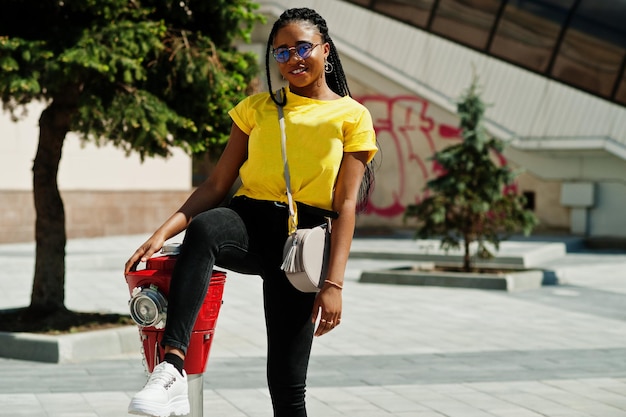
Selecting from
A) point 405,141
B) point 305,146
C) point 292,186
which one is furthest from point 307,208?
point 405,141

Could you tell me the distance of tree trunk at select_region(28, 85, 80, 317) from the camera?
9.04 m

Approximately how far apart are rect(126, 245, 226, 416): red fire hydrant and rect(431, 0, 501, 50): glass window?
62.7 feet

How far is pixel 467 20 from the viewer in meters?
22.3

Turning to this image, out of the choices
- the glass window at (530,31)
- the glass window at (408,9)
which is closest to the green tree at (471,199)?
the glass window at (530,31)

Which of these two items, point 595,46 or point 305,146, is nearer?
point 305,146

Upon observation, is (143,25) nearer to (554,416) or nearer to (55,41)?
(55,41)

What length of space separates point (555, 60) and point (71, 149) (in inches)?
377

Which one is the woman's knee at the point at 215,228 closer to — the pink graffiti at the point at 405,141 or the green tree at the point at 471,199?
the green tree at the point at 471,199

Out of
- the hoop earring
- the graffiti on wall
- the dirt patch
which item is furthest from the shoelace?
the graffiti on wall

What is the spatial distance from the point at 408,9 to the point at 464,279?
10371 mm

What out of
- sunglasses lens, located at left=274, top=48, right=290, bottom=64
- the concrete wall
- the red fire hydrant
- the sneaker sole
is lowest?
the concrete wall

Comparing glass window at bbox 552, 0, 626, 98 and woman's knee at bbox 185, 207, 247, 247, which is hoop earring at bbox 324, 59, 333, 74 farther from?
glass window at bbox 552, 0, 626, 98

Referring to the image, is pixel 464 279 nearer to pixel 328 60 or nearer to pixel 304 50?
pixel 328 60

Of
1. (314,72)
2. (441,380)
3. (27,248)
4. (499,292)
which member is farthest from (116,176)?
(314,72)
